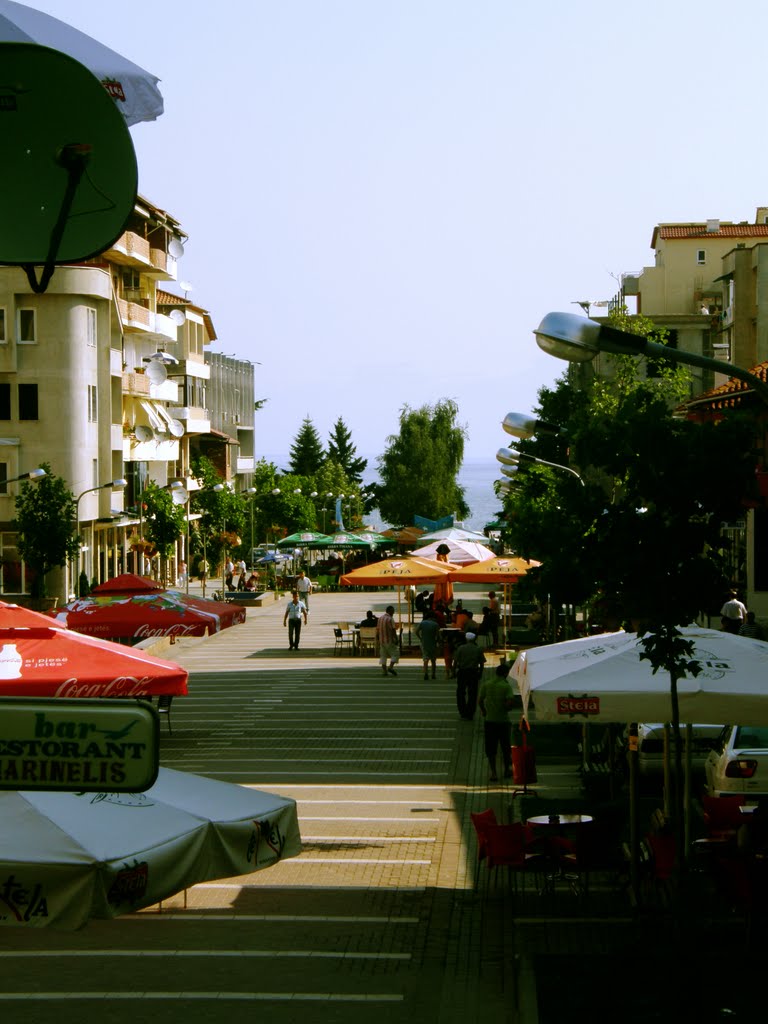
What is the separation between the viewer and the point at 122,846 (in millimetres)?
9867

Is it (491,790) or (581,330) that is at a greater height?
(581,330)

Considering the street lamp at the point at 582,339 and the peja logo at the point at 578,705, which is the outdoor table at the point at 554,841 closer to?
the peja logo at the point at 578,705

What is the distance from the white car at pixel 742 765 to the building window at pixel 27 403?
47192mm

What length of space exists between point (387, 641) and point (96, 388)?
3266cm

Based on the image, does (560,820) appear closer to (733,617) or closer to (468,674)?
(468,674)

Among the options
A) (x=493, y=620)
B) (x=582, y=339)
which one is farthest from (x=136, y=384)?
(x=582, y=339)

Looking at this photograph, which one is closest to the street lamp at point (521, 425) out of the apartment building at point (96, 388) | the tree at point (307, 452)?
the apartment building at point (96, 388)

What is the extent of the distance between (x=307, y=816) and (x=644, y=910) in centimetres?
607

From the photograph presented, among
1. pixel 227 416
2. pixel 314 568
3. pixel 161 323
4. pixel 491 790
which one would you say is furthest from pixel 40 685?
pixel 227 416

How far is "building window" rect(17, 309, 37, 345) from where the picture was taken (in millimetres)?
61000

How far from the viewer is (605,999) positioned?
1082 cm

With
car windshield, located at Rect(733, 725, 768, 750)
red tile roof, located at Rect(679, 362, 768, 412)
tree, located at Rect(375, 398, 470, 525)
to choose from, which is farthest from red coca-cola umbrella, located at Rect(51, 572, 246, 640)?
tree, located at Rect(375, 398, 470, 525)

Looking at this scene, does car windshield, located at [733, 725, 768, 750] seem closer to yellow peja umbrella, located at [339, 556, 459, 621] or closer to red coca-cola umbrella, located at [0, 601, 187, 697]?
red coca-cola umbrella, located at [0, 601, 187, 697]

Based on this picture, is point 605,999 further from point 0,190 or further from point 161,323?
point 161,323
